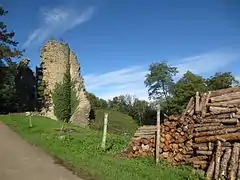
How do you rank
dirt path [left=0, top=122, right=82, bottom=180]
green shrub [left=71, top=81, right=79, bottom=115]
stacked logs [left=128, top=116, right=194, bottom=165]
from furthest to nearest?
green shrub [left=71, top=81, right=79, bottom=115], stacked logs [left=128, top=116, right=194, bottom=165], dirt path [left=0, top=122, right=82, bottom=180]

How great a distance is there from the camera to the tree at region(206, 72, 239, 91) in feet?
205

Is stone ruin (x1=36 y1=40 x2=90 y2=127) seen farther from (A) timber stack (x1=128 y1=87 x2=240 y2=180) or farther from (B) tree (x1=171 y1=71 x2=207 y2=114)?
(B) tree (x1=171 y1=71 x2=207 y2=114)

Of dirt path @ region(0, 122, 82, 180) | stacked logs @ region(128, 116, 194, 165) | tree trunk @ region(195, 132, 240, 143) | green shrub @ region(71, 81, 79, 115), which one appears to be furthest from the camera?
green shrub @ region(71, 81, 79, 115)

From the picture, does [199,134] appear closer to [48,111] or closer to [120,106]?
[48,111]

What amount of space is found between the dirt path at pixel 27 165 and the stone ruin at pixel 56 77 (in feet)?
66.2

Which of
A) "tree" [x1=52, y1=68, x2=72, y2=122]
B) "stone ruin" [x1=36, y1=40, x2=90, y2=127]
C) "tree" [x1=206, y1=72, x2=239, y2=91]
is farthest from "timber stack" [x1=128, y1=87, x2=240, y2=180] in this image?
"tree" [x1=206, y1=72, x2=239, y2=91]

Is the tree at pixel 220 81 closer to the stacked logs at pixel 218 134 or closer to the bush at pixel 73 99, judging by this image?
the bush at pixel 73 99

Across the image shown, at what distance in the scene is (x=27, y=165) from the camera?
12.6 metres

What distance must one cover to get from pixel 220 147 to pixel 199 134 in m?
1.62

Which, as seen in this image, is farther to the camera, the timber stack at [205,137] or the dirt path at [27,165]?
the timber stack at [205,137]

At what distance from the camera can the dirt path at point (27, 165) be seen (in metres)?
10.8

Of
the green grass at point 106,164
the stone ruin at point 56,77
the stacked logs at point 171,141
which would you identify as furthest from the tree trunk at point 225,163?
the stone ruin at point 56,77

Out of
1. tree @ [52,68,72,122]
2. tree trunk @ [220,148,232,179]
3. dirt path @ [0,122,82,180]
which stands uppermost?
tree @ [52,68,72,122]

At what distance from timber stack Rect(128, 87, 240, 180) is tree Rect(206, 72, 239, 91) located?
49.5 meters
